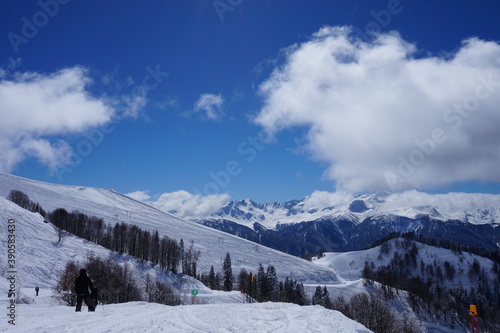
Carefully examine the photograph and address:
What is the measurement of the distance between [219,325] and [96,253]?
109577 millimetres

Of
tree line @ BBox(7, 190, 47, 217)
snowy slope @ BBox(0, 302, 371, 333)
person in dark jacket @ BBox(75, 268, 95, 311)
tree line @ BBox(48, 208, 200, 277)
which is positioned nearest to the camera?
snowy slope @ BBox(0, 302, 371, 333)

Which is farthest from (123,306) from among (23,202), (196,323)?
(23,202)

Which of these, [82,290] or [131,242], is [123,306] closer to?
[82,290]

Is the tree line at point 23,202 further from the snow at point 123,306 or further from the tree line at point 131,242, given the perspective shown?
the tree line at point 131,242

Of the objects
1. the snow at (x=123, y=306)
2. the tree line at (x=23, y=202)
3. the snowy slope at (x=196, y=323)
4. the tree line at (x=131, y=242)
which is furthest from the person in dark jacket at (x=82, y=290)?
the tree line at (x=23, y=202)

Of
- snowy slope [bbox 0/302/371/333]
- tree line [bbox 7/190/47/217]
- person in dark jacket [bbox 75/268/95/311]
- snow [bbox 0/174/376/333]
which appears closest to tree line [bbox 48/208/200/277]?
snow [bbox 0/174/376/333]

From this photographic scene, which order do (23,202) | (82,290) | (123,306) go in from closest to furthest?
1. (82,290)
2. (123,306)
3. (23,202)

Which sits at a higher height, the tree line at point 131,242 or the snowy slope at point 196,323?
the tree line at point 131,242

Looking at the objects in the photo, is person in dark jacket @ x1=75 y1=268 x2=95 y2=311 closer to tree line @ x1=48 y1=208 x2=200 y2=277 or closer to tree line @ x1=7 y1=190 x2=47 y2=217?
tree line @ x1=48 y1=208 x2=200 y2=277

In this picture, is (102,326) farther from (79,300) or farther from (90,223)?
(90,223)

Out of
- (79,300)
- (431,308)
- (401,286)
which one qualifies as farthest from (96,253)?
(401,286)

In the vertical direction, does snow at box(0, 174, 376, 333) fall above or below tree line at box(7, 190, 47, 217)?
below

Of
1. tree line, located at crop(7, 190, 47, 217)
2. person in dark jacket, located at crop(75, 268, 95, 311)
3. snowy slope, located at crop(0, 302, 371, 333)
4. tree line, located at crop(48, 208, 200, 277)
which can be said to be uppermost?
tree line, located at crop(7, 190, 47, 217)

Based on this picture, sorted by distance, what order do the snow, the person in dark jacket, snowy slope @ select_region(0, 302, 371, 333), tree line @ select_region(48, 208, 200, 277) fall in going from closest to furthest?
snowy slope @ select_region(0, 302, 371, 333) → the snow → the person in dark jacket → tree line @ select_region(48, 208, 200, 277)
